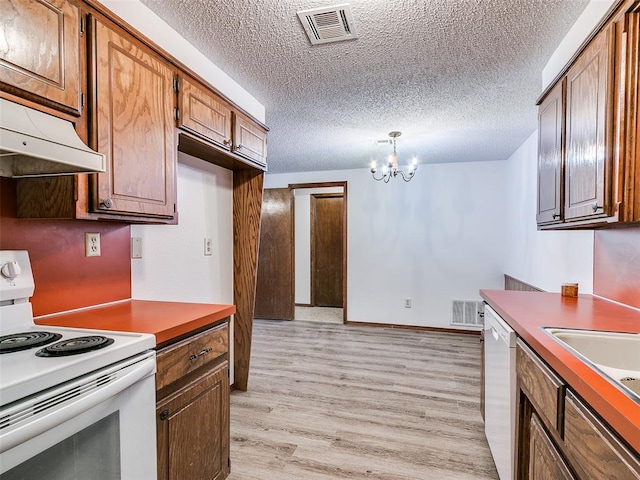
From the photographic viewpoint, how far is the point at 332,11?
1598 millimetres

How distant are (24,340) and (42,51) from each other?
0.94 metres

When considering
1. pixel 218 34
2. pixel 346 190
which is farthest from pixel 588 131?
pixel 346 190

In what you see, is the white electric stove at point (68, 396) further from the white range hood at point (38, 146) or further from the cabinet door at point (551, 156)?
the cabinet door at point (551, 156)

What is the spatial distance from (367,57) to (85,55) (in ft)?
4.54

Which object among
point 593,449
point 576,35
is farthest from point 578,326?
point 576,35

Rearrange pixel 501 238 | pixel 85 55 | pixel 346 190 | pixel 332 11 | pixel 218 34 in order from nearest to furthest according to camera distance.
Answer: pixel 85 55 → pixel 332 11 → pixel 218 34 → pixel 501 238 → pixel 346 190

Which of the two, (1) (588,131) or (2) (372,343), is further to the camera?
(2) (372,343)

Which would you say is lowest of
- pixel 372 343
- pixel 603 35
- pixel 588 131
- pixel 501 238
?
pixel 372 343

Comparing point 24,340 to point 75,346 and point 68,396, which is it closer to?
point 75,346

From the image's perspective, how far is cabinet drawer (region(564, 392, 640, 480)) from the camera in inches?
28.5

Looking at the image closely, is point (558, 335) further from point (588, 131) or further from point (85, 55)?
point (85, 55)

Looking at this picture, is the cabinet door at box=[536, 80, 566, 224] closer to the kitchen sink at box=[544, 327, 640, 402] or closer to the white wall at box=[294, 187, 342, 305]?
the kitchen sink at box=[544, 327, 640, 402]

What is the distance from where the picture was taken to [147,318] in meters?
1.47

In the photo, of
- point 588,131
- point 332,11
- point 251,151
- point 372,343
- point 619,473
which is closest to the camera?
point 619,473
